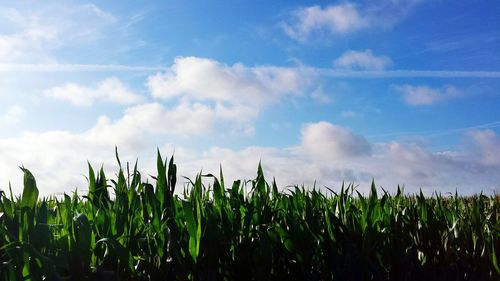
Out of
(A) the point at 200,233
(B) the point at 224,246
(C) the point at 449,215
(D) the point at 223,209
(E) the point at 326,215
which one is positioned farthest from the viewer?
(C) the point at 449,215

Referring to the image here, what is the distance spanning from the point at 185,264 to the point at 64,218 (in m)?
1.00

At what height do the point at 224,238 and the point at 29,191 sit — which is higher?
the point at 29,191

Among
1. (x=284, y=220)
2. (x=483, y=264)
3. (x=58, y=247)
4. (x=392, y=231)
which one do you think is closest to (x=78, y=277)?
(x=58, y=247)

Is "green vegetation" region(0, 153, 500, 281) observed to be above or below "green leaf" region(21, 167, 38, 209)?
below

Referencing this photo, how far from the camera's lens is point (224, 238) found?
3695 millimetres

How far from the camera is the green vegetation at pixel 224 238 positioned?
3322 mm

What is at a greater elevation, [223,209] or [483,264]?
[223,209]

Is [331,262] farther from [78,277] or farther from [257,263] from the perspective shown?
[78,277]

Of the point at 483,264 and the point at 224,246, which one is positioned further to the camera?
the point at 483,264

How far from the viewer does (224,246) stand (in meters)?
3.68

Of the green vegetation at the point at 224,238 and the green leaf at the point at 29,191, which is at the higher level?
the green leaf at the point at 29,191

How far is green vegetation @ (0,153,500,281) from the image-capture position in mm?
3322

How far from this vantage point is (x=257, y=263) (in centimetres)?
368

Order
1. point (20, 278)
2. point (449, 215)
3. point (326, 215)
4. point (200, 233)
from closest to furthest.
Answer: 1. point (20, 278)
2. point (200, 233)
3. point (326, 215)
4. point (449, 215)
